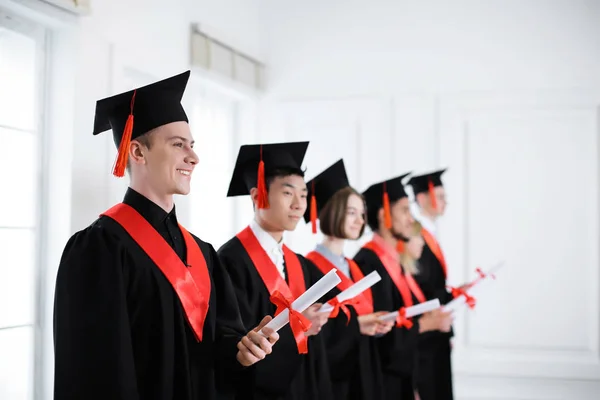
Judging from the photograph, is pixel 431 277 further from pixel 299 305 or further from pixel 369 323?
pixel 299 305

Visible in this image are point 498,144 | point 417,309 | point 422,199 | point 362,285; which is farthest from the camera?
point 498,144

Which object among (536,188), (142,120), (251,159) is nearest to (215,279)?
(142,120)

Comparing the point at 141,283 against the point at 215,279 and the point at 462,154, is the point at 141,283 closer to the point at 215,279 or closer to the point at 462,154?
the point at 215,279

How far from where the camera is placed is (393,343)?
4.08 meters

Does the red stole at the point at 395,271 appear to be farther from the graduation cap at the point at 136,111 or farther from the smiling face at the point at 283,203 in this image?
the graduation cap at the point at 136,111

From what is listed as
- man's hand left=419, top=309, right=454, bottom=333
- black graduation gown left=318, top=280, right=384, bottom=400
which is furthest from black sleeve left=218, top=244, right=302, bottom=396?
man's hand left=419, top=309, right=454, bottom=333

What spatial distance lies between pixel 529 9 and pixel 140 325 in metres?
4.51

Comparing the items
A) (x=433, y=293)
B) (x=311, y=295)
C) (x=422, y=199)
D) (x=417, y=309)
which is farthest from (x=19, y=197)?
(x=422, y=199)

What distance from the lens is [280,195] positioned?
3.27m

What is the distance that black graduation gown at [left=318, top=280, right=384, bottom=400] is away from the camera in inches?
143

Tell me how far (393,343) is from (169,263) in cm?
204

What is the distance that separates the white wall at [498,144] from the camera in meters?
5.72

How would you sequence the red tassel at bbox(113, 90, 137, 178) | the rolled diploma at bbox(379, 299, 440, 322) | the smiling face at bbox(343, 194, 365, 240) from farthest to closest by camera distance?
the smiling face at bbox(343, 194, 365, 240) → the rolled diploma at bbox(379, 299, 440, 322) → the red tassel at bbox(113, 90, 137, 178)

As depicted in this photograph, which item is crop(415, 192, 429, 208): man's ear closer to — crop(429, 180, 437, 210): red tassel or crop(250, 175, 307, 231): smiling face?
crop(429, 180, 437, 210): red tassel
